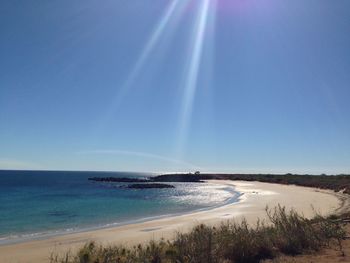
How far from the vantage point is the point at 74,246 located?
49.7 feet

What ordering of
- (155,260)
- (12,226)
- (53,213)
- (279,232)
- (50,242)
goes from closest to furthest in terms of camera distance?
(155,260)
(279,232)
(50,242)
(12,226)
(53,213)

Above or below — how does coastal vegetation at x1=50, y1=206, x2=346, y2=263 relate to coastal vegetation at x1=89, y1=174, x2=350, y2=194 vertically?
below

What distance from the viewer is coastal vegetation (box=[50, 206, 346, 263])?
298 inches

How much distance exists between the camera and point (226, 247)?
27.7 ft

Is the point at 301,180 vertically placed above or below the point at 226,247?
above

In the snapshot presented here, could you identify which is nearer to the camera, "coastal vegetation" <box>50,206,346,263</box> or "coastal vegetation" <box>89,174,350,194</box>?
"coastal vegetation" <box>50,206,346,263</box>

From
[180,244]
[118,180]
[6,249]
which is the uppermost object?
[118,180]

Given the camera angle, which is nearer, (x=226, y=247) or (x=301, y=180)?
(x=226, y=247)

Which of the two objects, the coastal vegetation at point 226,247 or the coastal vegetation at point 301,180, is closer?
the coastal vegetation at point 226,247

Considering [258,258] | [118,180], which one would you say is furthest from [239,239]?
[118,180]

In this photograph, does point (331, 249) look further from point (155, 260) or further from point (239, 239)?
point (155, 260)

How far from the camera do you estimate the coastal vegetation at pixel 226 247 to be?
7574 millimetres

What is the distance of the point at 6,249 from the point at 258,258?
Result: 1134 cm

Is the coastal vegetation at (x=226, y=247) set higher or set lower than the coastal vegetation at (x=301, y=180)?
lower
